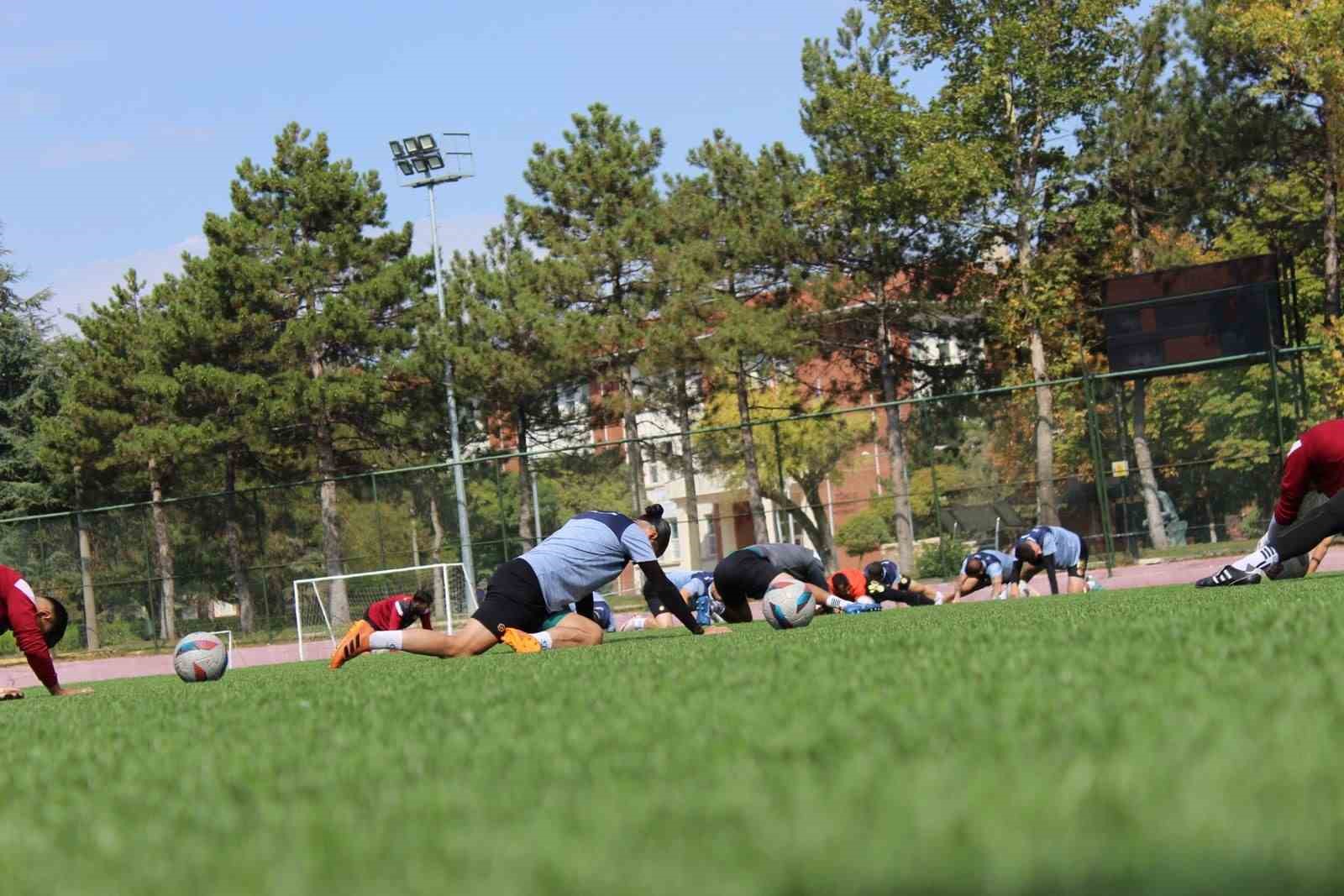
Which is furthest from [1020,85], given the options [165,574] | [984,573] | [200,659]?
[200,659]

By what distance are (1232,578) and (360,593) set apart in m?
20.7

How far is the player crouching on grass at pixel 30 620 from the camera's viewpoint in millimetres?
10805

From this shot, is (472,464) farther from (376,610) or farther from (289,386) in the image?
(376,610)

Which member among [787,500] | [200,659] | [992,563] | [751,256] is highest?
[751,256]

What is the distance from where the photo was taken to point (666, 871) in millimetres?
2080

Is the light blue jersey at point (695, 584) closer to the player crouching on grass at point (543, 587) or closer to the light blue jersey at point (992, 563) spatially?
the light blue jersey at point (992, 563)

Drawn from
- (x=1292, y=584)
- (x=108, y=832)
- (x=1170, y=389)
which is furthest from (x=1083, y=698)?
(x=1170, y=389)

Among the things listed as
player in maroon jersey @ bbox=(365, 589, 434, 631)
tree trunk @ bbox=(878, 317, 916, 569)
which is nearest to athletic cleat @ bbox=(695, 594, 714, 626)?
player in maroon jersey @ bbox=(365, 589, 434, 631)

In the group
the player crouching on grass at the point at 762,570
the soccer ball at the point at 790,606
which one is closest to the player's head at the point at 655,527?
the soccer ball at the point at 790,606

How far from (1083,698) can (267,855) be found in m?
2.22

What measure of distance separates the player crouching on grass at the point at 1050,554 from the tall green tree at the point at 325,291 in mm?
21836

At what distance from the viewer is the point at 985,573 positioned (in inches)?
860

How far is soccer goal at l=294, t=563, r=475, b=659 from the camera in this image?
29266 mm

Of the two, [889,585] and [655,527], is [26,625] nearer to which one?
[655,527]
